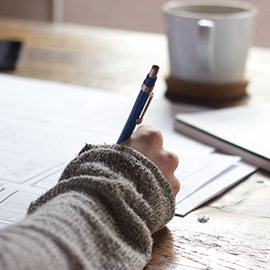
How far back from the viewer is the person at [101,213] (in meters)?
0.27

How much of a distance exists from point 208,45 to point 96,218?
513 millimetres

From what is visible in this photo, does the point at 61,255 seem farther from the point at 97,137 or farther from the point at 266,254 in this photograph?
the point at 97,137

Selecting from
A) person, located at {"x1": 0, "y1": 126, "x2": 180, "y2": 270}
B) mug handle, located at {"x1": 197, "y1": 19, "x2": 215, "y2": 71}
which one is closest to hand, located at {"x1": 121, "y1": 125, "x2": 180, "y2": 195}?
person, located at {"x1": 0, "y1": 126, "x2": 180, "y2": 270}

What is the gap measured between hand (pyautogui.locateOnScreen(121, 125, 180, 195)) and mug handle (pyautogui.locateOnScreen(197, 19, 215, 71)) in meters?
0.37

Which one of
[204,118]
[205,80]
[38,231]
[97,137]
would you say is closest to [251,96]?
[205,80]

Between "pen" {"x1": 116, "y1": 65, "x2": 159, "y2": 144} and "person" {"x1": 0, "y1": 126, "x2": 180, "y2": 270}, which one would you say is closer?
"person" {"x1": 0, "y1": 126, "x2": 180, "y2": 270}

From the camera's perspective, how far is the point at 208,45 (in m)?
0.74

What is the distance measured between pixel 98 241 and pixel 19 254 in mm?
63

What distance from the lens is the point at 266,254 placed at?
348 mm

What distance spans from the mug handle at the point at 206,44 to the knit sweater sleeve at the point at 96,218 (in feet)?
1.39

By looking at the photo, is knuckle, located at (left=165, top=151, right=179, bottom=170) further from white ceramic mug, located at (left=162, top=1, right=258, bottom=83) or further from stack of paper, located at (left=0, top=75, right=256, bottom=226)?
white ceramic mug, located at (left=162, top=1, right=258, bottom=83)

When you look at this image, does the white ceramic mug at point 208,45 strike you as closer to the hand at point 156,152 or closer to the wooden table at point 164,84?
the wooden table at point 164,84

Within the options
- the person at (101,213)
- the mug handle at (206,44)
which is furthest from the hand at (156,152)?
the mug handle at (206,44)

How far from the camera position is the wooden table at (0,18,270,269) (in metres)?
0.35
